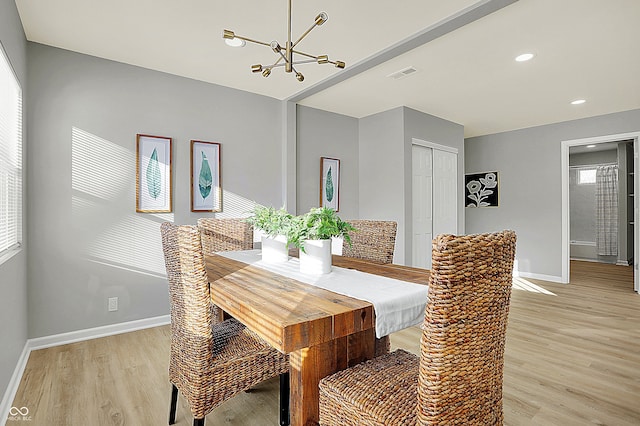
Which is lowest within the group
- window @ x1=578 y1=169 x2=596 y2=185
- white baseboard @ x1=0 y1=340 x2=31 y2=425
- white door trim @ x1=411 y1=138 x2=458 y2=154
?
white baseboard @ x1=0 y1=340 x2=31 y2=425

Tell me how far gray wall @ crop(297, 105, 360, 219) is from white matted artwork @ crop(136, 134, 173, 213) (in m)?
1.61

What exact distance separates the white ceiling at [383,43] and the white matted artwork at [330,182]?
881mm

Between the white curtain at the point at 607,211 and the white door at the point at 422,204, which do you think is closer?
the white door at the point at 422,204

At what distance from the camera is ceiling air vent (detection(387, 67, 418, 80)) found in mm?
3371

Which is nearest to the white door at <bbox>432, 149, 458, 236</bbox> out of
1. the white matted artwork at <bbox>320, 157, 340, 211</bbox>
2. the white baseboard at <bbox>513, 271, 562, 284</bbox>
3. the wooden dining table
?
the white matted artwork at <bbox>320, 157, 340, 211</bbox>

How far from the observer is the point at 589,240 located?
24.8 ft

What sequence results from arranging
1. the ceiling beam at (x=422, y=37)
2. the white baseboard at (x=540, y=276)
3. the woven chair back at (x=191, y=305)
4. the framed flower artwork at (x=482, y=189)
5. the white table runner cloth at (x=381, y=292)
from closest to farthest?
the white table runner cloth at (x=381, y=292) → the woven chair back at (x=191, y=305) → the ceiling beam at (x=422, y=37) → the white baseboard at (x=540, y=276) → the framed flower artwork at (x=482, y=189)

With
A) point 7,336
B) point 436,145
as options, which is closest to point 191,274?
point 7,336

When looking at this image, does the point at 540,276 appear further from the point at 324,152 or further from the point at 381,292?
the point at 381,292

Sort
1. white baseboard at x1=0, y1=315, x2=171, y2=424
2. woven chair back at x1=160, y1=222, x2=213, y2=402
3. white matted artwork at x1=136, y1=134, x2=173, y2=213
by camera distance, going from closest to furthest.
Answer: woven chair back at x1=160, y1=222, x2=213, y2=402, white baseboard at x1=0, y1=315, x2=171, y2=424, white matted artwork at x1=136, y1=134, x2=173, y2=213

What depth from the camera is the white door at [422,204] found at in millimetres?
4738

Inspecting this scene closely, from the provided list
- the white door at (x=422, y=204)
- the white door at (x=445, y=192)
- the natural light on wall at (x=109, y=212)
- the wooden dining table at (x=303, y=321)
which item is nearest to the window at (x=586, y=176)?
the white door at (x=445, y=192)

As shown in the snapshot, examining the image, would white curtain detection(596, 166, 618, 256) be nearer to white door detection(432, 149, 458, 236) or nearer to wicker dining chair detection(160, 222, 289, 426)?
white door detection(432, 149, 458, 236)

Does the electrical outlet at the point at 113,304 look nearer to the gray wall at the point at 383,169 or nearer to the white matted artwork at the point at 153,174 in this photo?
the white matted artwork at the point at 153,174
